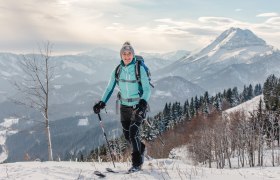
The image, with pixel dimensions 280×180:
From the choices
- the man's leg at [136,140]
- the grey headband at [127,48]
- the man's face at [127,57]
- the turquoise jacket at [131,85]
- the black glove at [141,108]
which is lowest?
the man's leg at [136,140]

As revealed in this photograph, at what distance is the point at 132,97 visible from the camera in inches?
356

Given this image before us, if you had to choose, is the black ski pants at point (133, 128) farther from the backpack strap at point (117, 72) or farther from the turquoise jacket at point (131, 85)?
the backpack strap at point (117, 72)

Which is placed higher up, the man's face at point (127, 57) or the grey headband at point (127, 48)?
the grey headband at point (127, 48)

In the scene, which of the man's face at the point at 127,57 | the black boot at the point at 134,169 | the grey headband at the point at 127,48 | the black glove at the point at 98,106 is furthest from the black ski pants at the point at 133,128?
the grey headband at the point at 127,48

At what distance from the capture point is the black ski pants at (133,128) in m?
8.92

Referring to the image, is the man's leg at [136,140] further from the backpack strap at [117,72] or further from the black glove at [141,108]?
the backpack strap at [117,72]

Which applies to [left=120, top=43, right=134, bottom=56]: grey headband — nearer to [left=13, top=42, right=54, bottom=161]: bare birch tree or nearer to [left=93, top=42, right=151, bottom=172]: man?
[left=93, top=42, right=151, bottom=172]: man

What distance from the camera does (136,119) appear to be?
349 inches

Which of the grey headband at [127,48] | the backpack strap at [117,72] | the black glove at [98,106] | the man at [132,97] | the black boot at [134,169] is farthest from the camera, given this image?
the black glove at [98,106]

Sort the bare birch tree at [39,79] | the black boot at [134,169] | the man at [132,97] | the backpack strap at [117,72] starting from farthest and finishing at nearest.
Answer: the bare birch tree at [39,79] → the backpack strap at [117,72] → the man at [132,97] → the black boot at [134,169]

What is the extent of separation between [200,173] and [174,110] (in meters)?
119

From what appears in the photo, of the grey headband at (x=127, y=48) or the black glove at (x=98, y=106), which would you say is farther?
the black glove at (x=98, y=106)

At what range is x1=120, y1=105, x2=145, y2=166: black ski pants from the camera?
8922 mm

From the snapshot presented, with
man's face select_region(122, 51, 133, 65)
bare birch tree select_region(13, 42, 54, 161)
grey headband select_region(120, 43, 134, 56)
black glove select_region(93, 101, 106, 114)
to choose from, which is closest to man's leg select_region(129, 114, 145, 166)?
black glove select_region(93, 101, 106, 114)
